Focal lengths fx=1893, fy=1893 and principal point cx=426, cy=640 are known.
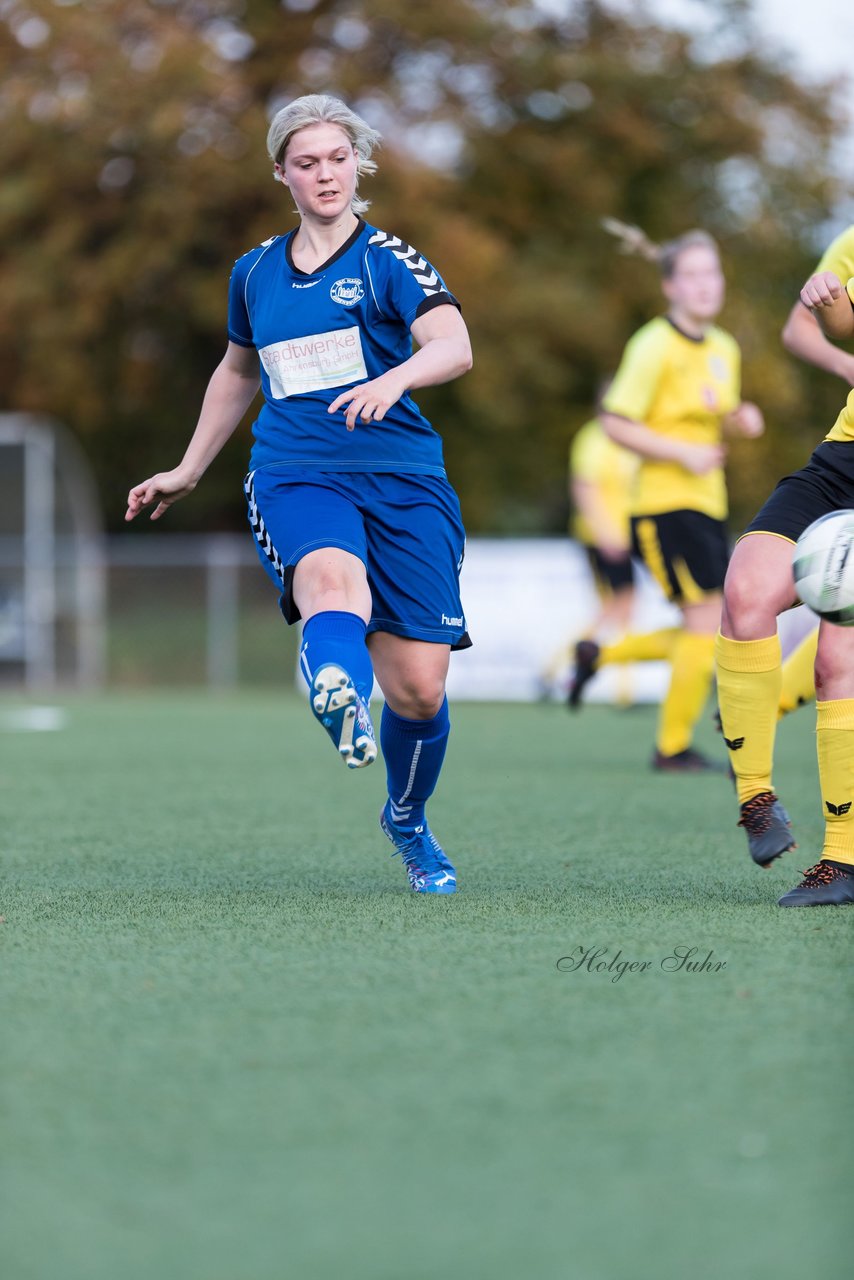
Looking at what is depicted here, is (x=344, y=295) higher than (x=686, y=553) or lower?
higher

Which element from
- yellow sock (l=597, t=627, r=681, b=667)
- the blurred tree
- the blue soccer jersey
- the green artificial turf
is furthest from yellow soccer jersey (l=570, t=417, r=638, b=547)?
the blue soccer jersey

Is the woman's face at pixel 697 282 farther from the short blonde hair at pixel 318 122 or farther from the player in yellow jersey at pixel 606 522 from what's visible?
the player in yellow jersey at pixel 606 522

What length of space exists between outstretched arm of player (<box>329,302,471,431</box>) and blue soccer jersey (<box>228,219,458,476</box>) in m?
0.08

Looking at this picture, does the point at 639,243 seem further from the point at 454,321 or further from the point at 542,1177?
the point at 542,1177

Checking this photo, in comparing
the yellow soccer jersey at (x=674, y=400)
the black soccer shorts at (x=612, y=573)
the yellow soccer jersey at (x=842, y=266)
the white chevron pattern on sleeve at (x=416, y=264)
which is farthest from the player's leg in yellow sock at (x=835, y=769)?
the black soccer shorts at (x=612, y=573)

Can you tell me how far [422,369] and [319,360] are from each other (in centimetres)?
43

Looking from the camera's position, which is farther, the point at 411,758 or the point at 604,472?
the point at 604,472

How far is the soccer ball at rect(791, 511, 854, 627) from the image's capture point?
159 inches

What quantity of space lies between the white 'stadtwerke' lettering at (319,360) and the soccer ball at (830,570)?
1222 mm

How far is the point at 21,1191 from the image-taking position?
2.25 m

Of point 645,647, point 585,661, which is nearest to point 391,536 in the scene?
point 645,647

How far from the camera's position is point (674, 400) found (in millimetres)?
8438

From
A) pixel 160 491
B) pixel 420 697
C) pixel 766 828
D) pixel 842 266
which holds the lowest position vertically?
pixel 766 828

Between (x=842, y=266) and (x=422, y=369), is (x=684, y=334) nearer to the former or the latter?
(x=842, y=266)
